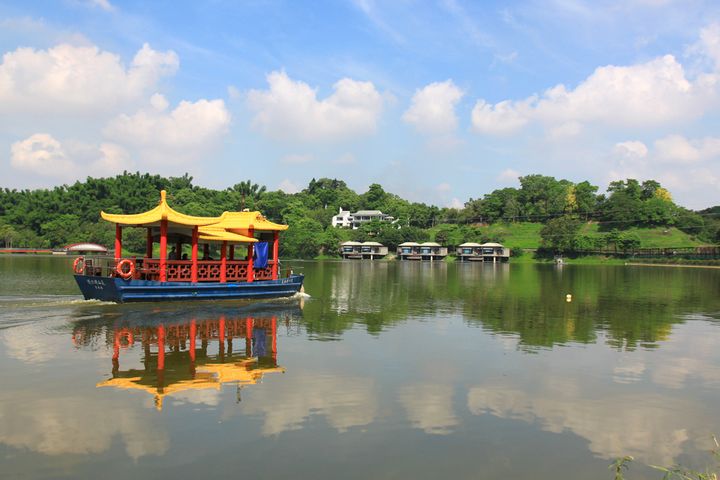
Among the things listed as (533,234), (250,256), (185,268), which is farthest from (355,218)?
(185,268)

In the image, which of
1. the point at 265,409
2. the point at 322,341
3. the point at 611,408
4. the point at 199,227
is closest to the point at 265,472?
the point at 265,409

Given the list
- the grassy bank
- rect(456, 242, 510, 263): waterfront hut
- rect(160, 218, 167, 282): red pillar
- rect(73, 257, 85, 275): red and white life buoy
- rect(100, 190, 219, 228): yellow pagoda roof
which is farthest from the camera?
rect(456, 242, 510, 263): waterfront hut

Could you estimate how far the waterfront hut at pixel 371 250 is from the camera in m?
113

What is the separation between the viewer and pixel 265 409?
10.3m

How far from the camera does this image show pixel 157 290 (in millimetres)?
24734

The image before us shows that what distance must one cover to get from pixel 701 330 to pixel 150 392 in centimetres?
2083

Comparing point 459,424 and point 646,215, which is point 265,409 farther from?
point 646,215

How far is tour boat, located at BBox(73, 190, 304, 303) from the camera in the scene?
24.5 metres

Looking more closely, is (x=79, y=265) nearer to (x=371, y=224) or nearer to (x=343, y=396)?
(x=343, y=396)

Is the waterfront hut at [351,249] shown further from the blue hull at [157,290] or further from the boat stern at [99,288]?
the boat stern at [99,288]

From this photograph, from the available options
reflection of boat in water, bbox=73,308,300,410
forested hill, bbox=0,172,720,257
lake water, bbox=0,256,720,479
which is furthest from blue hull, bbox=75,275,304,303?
forested hill, bbox=0,172,720,257

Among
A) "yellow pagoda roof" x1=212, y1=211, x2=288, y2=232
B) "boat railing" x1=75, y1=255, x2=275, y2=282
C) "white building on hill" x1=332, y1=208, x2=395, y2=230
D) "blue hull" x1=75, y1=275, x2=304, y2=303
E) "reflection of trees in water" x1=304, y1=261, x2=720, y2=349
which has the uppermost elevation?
"white building on hill" x1=332, y1=208, x2=395, y2=230

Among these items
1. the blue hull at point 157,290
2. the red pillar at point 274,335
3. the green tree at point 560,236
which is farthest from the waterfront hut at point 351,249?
the red pillar at point 274,335

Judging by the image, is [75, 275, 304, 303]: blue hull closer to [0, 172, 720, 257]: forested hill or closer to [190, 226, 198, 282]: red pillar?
[190, 226, 198, 282]: red pillar
